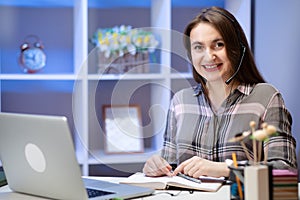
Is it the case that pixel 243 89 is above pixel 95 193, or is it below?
above

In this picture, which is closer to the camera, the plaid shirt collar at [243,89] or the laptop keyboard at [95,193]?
the laptop keyboard at [95,193]

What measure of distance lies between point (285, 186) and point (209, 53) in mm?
824

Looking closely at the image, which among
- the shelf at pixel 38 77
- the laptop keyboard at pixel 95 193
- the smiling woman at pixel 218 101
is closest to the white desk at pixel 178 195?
the laptop keyboard at pixel 95 193

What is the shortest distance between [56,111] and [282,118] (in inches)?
66.7

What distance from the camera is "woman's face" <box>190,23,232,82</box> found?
2.05 meters

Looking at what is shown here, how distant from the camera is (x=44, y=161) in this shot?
4.96ft

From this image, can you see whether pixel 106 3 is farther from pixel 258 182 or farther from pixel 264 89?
pixel 258 182

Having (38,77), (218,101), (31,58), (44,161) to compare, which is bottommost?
(44,161)

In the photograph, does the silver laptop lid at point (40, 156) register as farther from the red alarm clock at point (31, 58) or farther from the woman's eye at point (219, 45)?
the red alarm clock at point (31, 58)

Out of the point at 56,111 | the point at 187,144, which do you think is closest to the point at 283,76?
the point at 187,144

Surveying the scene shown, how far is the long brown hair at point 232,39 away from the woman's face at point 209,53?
0.06ft

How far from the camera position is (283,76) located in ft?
8.94

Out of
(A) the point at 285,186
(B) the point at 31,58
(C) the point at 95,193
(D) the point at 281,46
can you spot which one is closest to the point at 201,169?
(C) the point at 95,193

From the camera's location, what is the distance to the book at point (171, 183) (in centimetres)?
171
